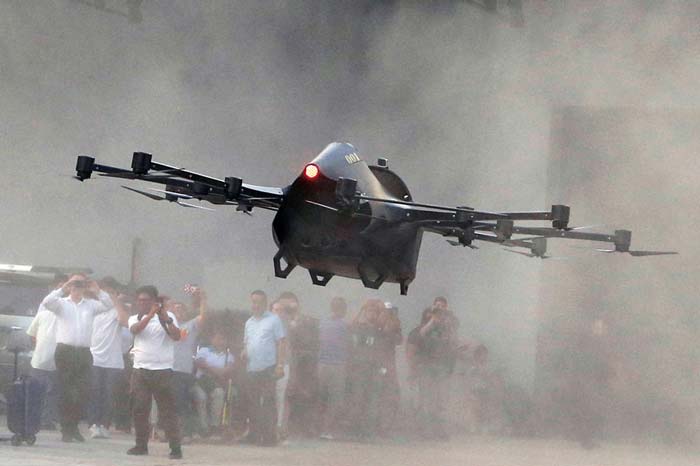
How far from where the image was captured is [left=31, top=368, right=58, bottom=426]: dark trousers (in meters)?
12.6

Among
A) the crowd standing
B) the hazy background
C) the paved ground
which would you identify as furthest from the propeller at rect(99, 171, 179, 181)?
the hazy background

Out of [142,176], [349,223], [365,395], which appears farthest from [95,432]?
[142,176]

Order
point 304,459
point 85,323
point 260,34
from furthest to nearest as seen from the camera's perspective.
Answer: point 260,34, point 85,323, point 304,459

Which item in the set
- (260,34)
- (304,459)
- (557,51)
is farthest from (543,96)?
(304,459)

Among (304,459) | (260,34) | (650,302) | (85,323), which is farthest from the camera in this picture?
(260,34)

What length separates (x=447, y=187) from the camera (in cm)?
1373

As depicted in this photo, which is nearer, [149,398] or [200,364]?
[149,398]

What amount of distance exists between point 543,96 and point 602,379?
2858mm

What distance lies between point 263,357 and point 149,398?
4.02 feet

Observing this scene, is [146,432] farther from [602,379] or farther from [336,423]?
[602,379]

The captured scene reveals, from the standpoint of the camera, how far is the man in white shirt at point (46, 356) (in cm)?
1252

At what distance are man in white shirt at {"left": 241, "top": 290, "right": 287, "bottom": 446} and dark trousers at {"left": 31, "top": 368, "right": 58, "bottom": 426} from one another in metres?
1.82

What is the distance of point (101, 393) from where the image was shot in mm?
12664

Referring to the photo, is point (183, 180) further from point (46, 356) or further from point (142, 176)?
point (46, 356)
